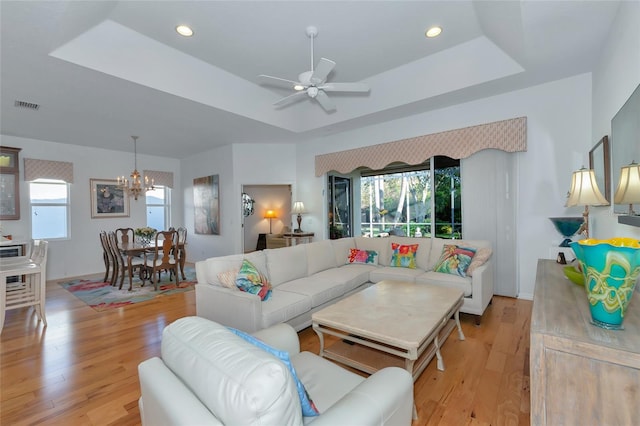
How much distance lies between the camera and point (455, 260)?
140 inches

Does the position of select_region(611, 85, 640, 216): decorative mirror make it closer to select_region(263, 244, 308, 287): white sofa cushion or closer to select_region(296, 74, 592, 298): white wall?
select_region(296, 74, 592, 298): white wall

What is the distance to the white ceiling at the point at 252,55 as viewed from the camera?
2.69m

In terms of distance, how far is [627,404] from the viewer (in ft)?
3.55

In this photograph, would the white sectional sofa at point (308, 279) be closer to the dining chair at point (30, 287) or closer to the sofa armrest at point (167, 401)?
the sofa armrest at point (167, 401)

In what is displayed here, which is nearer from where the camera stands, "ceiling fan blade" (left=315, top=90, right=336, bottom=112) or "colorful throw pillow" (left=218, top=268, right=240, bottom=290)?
"colorful throw pillow" (left=218, top=268, right=240, bottom=290)

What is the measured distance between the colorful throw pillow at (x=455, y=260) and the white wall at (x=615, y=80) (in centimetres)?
125

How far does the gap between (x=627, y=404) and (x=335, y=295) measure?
2.45 metres

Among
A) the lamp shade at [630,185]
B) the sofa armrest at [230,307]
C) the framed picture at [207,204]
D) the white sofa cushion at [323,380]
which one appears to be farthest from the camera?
the framed picture at [207,204]

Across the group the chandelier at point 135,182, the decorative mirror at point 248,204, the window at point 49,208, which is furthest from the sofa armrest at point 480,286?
the window at point 49,208

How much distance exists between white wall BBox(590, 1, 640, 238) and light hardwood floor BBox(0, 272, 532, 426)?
4.24 feet

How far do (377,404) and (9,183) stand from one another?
759 centimetres

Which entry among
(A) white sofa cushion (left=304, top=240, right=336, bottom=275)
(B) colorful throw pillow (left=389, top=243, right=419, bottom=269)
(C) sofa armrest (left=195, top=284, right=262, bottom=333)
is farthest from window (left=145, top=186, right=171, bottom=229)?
(B) colorful throw pillow (left=389, top=243, right=419, bottom=269)

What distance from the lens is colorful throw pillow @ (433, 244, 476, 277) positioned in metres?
3.47

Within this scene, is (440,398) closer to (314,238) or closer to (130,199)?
(314,238)
